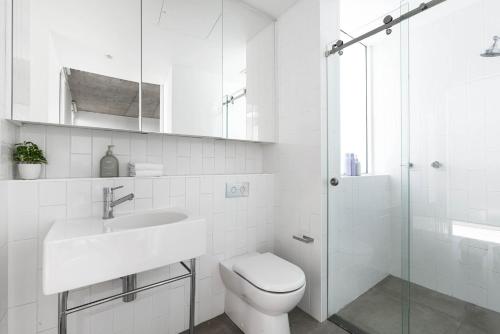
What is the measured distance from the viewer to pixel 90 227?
1.07m

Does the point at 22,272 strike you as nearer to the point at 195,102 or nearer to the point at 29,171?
the point at 29,171

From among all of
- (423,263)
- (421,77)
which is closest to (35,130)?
(421,77)

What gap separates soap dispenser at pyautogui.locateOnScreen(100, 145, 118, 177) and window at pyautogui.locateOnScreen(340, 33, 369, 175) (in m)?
1.64

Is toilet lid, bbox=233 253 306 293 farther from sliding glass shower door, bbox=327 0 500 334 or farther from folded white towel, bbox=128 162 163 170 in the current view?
folded white towel, bbox=128 162 163 170

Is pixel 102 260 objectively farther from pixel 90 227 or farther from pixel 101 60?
pixel 101 60

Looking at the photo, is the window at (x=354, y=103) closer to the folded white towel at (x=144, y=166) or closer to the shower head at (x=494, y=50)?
the shower head at (x=494, y=50)

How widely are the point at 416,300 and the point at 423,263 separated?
0.76 ft

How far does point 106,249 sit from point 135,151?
751mm

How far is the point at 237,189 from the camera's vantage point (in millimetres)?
1835

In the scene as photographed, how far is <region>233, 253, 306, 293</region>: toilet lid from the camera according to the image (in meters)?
1.28

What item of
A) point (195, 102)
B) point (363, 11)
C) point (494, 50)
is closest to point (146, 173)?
point (195, 102)

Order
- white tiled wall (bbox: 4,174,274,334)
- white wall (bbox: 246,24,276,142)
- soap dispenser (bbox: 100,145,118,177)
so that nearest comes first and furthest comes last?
white tiled wall (bbox: 4,174,274,334), soap dispenser (bbox: 100,145,118,177), white wall (bbox: 246,24,276,142)

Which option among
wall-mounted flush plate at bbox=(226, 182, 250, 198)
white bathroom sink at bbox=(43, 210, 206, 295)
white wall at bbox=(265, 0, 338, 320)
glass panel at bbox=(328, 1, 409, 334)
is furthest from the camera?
wall-mounted flush plate at bbox=(226, 182, 250, 198)

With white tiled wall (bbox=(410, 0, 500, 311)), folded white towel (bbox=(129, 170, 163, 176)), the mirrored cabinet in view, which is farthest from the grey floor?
the mirrored cabinet
